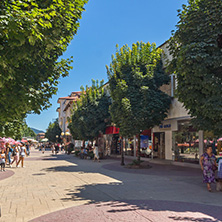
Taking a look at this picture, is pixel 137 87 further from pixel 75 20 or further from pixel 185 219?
pixel 185 219

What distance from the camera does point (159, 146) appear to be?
23.8m

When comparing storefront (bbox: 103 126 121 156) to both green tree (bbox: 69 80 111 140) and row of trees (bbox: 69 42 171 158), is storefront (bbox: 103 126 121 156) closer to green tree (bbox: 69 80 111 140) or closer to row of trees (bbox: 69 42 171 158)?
green tree (bbox: 69 80 111 140)

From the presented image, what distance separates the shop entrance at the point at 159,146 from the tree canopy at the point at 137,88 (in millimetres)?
5267

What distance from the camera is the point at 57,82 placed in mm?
8656

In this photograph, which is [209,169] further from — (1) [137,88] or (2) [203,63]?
(1) [137,88]

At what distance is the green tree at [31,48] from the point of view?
15.9 feet

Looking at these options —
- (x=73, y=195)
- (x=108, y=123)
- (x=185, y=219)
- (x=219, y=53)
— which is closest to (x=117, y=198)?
(x=73, y=195)

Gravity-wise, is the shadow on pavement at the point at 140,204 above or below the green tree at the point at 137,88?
below

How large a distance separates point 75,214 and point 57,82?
4220 mm

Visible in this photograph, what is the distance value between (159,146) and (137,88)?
824 centimetres

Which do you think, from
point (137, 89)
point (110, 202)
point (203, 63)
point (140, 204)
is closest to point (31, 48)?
point (110, 202)

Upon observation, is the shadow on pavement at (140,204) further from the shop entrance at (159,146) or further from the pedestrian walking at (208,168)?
the shop entrance at (159,146)

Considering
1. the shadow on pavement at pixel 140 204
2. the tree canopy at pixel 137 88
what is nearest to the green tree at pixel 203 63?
the shadow on pavement at pixel 140 204

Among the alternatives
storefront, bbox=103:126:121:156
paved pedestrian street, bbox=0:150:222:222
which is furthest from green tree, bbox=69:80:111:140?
paved pedestrian street, bbox=0:150:222:222
